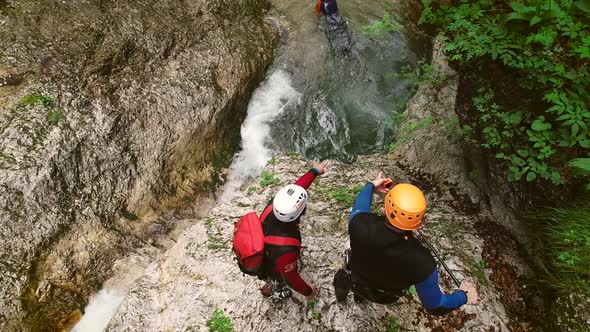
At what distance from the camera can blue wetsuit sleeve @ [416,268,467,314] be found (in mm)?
3445

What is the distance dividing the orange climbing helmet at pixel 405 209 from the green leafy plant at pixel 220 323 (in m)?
3.22

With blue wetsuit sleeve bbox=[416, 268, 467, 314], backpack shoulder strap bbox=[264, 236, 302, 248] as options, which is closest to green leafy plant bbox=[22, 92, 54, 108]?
backpack shoulder strap bbox=[264, 236, 302, 248]

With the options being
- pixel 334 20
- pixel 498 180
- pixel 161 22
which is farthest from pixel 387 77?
pixel 161 22

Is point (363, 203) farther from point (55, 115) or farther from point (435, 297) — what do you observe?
point (55, 115)

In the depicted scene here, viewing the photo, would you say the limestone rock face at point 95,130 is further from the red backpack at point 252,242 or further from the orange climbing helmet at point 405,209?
the orange climbing helmet at point 405,209

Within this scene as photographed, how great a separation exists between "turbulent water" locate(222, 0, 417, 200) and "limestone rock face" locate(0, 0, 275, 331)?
0.72 meters

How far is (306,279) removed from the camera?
5.57m

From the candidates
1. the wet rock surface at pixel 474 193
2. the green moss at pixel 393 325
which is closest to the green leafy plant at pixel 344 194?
the wet rock surface at pixel 474 193

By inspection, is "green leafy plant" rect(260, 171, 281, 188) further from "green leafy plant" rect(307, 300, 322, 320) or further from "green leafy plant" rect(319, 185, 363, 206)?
Result: "green leafy plant" rect(307, 300, 322, 320)

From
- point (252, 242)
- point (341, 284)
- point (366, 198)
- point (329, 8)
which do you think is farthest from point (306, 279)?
point (329, 8)

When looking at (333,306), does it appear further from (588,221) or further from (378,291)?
(588,221)

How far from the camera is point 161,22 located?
911cm

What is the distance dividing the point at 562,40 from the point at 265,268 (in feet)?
15.8

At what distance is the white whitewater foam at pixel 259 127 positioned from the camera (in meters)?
Result: 8.62
